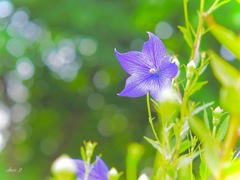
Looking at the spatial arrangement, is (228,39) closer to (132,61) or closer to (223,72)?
(223,72)

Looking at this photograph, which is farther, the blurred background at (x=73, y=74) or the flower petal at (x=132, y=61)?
the blurred background at (x=73, y=74)

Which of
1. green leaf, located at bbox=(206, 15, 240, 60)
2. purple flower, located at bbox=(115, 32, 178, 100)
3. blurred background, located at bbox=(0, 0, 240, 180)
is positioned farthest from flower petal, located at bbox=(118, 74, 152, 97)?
blurred background, located at bbox=(0, 0, 240, 180)

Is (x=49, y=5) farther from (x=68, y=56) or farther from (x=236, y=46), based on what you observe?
(x=236, y=46)

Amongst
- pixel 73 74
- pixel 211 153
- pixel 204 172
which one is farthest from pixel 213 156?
pixel 73 74

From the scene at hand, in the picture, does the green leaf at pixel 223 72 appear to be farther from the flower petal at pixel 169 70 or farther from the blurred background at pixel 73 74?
the blurred background at pixel 73 74

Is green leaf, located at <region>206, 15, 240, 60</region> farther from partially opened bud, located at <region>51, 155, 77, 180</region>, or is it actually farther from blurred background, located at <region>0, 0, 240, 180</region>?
blurred background, located at <region>0, 0, 240, 180</region>

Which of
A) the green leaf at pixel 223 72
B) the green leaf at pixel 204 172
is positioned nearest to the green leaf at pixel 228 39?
the green leaf at pixel 223 72

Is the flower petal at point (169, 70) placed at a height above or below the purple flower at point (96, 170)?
above

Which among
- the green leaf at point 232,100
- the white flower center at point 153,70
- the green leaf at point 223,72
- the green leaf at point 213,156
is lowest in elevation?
the green leaf at point 213,156
